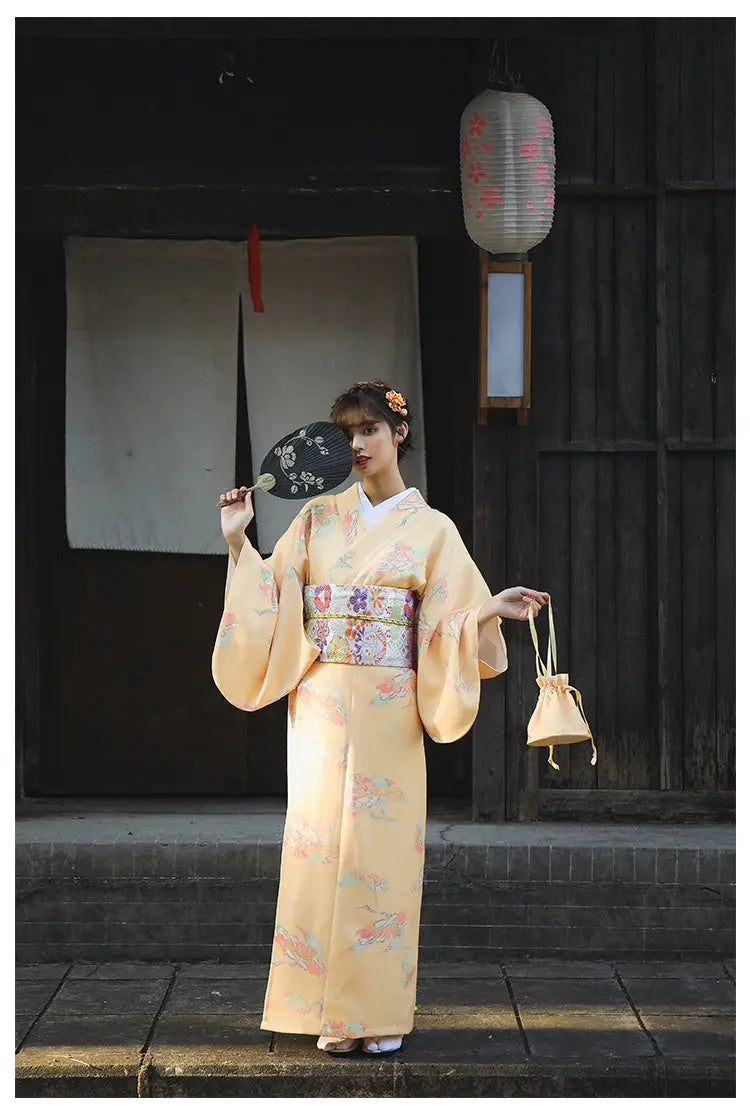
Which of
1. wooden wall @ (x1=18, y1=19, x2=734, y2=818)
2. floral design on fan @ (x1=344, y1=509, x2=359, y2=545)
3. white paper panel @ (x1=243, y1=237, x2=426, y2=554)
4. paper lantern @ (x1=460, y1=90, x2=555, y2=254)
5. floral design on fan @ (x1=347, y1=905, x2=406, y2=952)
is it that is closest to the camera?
floral design on fan @ (x1=347, y1=905, x2=406, y2=952)

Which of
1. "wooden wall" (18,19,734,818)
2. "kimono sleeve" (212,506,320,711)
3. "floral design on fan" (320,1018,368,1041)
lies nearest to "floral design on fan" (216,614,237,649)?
"kimono sleeve" (212,506,320,711)

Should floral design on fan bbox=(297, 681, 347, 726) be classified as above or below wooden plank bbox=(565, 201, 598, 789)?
below

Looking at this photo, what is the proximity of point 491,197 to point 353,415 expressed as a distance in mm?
1773

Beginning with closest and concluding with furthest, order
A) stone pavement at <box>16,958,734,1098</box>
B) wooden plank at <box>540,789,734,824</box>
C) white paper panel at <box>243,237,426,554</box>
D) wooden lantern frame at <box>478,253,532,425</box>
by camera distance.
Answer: stone pavement at <box>16,958,734,1098</box> → wooden lantern frame at <box>478,253,532,425</box> → wooden plank at <box>540,789,734,824</box> → white paper panel at <box>243,237,426,554</box>

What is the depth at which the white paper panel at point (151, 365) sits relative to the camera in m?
7.80

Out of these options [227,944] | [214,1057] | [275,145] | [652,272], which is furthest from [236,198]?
[214,1057]

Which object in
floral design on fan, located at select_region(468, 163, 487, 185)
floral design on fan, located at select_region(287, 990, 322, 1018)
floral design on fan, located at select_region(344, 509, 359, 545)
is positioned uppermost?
floral design on fan, located at select_region(468, 163, 487, 185)

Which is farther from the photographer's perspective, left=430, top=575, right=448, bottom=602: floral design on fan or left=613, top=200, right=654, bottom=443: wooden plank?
left=613, top=200, right=654, bottom=443: wooden plank

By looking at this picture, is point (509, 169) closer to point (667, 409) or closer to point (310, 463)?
point (667, 409)

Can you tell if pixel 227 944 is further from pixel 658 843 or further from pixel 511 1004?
pixel 658 843

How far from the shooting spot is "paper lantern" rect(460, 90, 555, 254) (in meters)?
6.75

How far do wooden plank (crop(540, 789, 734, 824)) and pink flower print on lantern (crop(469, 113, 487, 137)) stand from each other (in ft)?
10.2

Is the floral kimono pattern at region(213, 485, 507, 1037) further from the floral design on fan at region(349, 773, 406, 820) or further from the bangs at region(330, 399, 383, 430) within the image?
the bangs at region(330, 399, 383, 430)

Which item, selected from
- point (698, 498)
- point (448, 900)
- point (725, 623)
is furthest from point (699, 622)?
point (448, 900)
